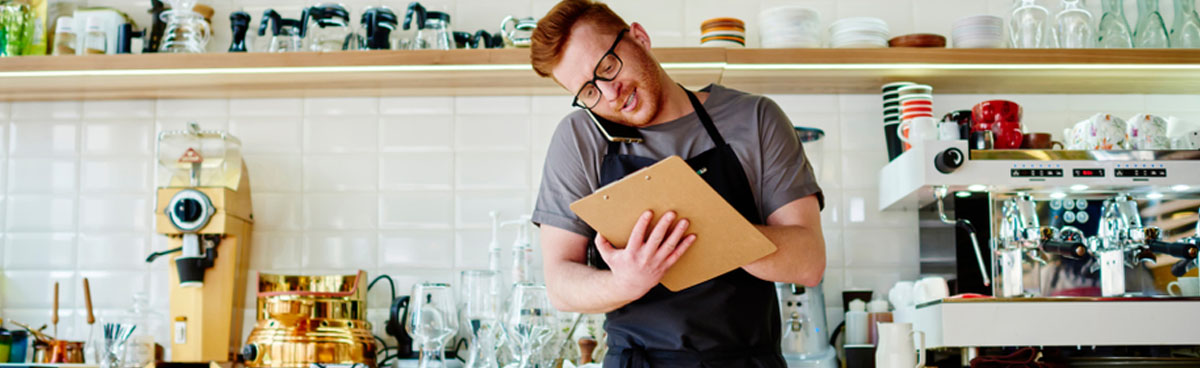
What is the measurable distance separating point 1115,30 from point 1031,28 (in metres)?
0.25

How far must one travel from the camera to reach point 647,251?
167 centimetres

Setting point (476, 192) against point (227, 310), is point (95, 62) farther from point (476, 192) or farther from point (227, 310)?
point (476, 192)

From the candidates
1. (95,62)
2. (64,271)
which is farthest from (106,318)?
(95,62)

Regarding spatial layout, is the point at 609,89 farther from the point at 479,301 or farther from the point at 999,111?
the point at 999,111

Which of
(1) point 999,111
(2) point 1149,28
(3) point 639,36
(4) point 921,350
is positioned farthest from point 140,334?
(2) point 1149,28

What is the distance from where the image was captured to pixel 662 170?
61.9 inches

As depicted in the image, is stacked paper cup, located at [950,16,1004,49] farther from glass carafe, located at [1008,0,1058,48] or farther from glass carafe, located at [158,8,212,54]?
glass carafe, located at [158,8,212,54]

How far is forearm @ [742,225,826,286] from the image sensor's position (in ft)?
5.99

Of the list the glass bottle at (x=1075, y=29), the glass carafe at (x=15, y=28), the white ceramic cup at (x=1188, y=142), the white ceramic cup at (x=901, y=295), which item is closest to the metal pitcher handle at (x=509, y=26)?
the white ceramic cup at (x=901, y=295)

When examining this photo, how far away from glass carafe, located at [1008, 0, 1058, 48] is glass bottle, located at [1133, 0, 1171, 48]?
0.89 feet

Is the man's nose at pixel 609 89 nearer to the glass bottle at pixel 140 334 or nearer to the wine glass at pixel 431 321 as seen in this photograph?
the wine glass at pixel 431 321

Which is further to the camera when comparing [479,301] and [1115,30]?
[1115,30]

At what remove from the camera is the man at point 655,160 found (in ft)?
6.30

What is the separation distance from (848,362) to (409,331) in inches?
44.0
